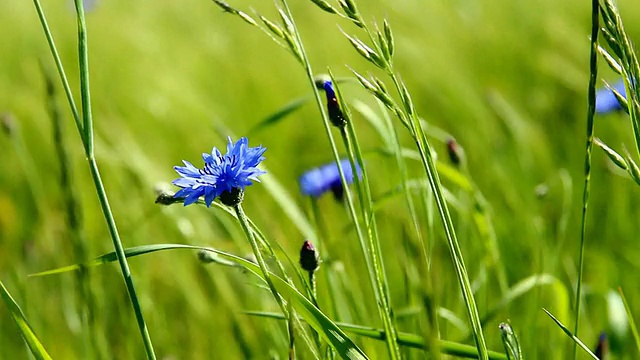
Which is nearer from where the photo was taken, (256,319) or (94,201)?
(256,319)

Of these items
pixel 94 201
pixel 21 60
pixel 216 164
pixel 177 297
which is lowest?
pixel 177 297

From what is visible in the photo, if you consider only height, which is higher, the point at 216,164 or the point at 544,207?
the point at 216,164

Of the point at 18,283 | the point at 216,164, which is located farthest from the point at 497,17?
the point at 216,164

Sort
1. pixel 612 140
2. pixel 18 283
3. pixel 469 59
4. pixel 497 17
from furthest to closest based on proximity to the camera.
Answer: pixel 497 17 → pixel 469 59 → pixel 612 140 → pixel 18 283

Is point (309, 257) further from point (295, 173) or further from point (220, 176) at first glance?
point (295, 173)

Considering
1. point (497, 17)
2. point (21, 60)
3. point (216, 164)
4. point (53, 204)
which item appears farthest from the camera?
point (21, 60)

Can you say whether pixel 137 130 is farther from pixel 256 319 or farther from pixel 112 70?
pixel 256 319
